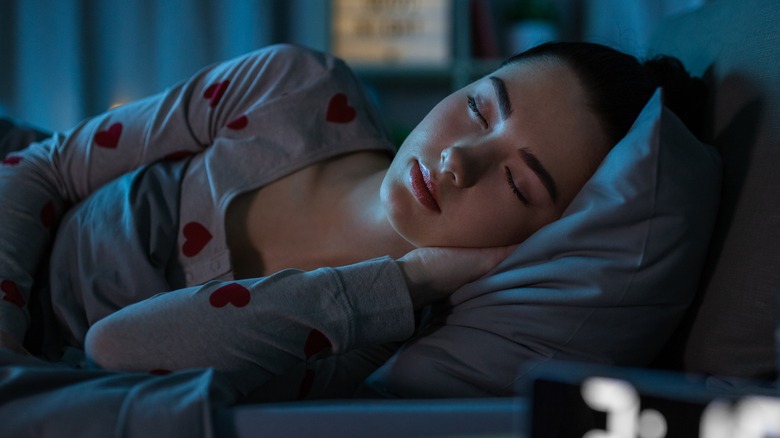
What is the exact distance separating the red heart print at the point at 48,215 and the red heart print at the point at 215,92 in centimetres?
30

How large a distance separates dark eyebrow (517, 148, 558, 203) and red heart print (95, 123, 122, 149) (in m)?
0.66

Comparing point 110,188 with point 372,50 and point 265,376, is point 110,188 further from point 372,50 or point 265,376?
point 372,50

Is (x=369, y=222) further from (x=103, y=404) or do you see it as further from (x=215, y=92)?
(x=103, y=404)

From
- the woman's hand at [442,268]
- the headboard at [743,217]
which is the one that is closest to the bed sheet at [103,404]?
the woman's hand at [442,268]

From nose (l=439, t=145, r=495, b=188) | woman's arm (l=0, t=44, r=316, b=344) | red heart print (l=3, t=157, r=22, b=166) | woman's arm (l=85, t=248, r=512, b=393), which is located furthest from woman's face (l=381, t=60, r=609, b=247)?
red heart print (l=3, t=157, r=22, b=166)

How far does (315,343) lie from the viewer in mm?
762

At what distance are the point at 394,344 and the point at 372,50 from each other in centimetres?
179

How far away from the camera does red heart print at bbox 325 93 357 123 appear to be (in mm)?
1112

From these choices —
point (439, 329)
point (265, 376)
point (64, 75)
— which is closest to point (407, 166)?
point (439, 329)

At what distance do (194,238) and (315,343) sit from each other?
0.34 metres

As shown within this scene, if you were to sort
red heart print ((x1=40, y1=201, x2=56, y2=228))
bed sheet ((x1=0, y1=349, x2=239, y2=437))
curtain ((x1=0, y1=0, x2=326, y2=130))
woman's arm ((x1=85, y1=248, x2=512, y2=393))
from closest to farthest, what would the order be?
bed sheet ((x1=0, y1=349, x2=239, y2=437)), woman's arm ((x1=85, y1=248, x2=512, y2=393)), red heart print ((x1=40, y1=201, x2=56, y2=228)), curtain ((x1=0, y1=0, x2=326, y2=130))

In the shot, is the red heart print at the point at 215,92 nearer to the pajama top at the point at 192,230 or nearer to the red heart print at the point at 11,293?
the pajama top at the point at 192,230

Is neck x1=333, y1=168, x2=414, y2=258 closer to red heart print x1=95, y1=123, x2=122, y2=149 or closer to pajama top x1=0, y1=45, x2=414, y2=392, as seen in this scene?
pajama top x1=0, y1=45, x2=414, y2=392

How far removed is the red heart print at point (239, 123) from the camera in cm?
109
